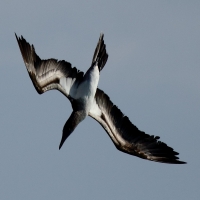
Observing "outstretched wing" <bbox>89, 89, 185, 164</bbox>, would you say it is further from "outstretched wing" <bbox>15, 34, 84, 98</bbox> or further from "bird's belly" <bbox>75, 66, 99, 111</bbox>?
"outstretched wing" <bbox>15, 34, 84, 98</bbox>

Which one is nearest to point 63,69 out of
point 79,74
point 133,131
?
point 79,74

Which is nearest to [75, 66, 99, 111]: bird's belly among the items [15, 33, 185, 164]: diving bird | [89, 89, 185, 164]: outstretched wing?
[15, 33, 185, 164]: diving bird

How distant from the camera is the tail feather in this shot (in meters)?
44.2

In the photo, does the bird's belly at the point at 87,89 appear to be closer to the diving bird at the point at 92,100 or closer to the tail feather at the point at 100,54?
the diving bird at the point at 92,100

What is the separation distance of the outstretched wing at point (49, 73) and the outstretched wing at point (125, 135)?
4.93ft

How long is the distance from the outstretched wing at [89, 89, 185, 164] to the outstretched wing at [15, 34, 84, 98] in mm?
1503

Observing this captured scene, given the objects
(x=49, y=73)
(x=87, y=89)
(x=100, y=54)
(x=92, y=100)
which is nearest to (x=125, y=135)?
(x=92, y=100)

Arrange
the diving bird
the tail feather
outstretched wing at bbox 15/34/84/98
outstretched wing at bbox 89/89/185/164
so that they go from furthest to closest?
the tail feather
outstretched wing at bbox 89/89/185/164
the diving bird
outstretched wing at bbox 15/34/84/98

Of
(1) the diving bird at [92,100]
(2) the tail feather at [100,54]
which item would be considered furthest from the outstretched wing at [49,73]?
(2) the tail feather at [100,54]

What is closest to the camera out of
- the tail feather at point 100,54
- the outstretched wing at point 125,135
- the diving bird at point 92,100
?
the diving bird at point 92,100

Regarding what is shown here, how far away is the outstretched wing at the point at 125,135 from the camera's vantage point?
141ft

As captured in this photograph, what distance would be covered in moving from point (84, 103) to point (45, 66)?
7.41 ft

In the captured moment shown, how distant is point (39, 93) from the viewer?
42094 mm

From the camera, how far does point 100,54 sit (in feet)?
146
